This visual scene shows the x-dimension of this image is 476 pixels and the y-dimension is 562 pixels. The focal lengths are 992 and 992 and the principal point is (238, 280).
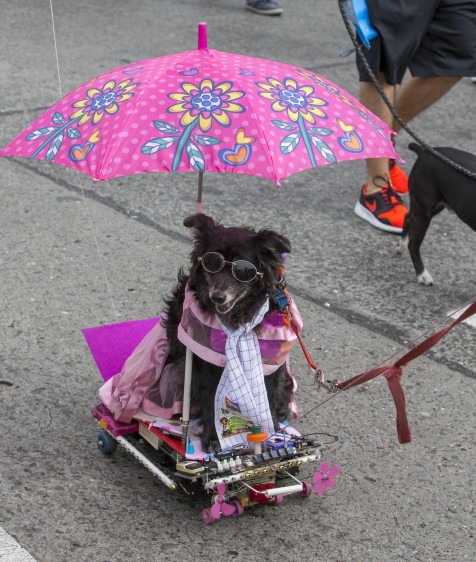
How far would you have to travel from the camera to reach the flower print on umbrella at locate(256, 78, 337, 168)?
3.00 meters

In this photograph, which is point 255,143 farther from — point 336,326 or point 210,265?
point 336,326

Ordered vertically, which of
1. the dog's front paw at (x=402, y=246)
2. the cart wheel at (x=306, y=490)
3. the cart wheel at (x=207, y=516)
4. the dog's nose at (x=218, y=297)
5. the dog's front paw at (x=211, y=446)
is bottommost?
the dog's front paw at (x=402, y=246)

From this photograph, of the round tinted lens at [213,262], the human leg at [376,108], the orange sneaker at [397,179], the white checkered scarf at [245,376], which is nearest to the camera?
the round tinted lens at [213,262]

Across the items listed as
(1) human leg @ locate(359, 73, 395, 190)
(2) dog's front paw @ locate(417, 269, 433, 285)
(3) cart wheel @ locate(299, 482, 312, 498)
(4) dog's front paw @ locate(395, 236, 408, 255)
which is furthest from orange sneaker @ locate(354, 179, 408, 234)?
(3) cart wheel @ locate(299, 482, 312, 498)

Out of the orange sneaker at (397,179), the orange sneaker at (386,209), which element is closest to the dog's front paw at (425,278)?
the orange sneaker at (386,209)

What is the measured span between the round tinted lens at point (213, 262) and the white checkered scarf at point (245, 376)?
0.19 m

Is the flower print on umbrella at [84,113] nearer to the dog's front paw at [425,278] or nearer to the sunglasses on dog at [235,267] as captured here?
the sunglasses on dog at [235,267]

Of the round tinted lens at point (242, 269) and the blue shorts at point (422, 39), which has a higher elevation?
the round tinted lens at point (242, 269)

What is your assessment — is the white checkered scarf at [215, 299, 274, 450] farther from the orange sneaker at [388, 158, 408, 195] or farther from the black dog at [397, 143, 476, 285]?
the orange sneaker at [388, 158, 408, 195]

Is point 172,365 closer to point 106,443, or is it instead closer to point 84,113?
point 106,443

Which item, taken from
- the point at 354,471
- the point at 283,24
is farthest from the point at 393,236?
the point at 283,24

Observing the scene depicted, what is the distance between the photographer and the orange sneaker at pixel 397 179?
6.11 metres

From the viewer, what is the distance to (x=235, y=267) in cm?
301

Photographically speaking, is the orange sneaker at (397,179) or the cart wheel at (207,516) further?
the orange sneaker at (397,179)
